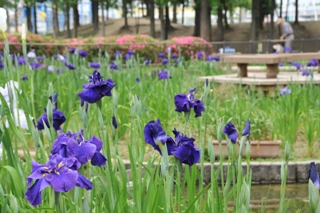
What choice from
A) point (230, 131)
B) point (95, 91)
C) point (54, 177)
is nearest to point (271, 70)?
point (230, 131)

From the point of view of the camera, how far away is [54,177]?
101 cm

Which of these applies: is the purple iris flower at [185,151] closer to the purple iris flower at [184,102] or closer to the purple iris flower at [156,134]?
the purple iris flower at [156,134]

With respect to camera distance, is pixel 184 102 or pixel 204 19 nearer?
pixel 184 102

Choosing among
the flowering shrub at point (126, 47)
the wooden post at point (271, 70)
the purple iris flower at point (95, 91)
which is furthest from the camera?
→ the flowering shrub at point (126, 47)

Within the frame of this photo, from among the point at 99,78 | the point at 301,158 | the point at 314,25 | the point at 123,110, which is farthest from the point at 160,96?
the point at 314,25

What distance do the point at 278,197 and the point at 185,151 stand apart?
198 cm

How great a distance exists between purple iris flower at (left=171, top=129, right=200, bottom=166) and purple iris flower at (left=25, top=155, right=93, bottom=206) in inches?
14.2

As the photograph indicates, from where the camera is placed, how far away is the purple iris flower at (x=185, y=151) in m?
1.37

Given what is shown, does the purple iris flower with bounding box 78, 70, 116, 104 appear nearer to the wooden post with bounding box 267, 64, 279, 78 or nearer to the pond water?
the pond water

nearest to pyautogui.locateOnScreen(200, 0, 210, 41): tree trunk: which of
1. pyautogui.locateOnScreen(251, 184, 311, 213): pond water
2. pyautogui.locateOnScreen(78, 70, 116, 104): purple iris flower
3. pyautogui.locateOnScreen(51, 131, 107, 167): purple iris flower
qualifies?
pyautogui.locateOnScreen(251, 184, 311, 213): pond water

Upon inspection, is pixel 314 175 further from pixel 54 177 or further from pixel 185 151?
pixel 54 177

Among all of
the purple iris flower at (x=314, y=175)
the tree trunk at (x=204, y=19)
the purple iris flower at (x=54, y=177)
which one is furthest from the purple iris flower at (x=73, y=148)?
the tree trunk at (x=204, y=19)

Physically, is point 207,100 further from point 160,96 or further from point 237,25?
point 237,25

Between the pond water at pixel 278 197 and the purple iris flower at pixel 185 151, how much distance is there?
1493 millimetres
